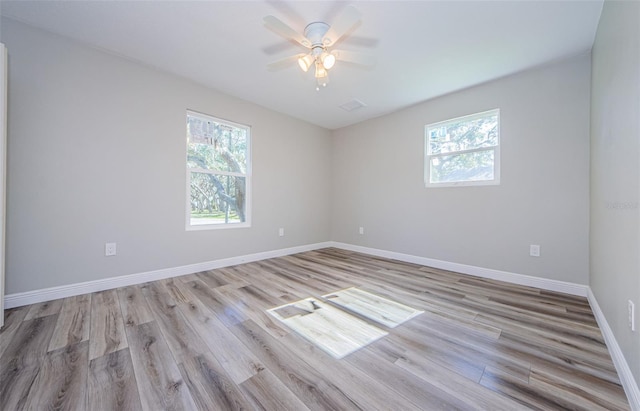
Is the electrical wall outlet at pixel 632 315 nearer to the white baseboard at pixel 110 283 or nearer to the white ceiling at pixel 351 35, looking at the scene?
the white ceiling at pixel 351 35

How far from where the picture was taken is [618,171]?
4.67 ft

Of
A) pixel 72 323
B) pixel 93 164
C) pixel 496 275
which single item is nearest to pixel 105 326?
pixel 72 323

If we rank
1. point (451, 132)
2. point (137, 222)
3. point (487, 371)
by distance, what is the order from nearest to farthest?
point (487, 371)
point (137, 222)
point (451, 132)

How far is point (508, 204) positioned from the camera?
2.85 metres

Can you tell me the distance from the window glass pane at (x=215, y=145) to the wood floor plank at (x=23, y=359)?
6.60ft

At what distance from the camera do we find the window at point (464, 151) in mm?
2996

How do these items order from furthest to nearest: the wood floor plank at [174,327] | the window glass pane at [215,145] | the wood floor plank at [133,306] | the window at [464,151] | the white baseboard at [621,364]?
the window glass pane at [215,145] < the window at [464,151] < the wood floor plank at [133,306] < the wood floor plank at [174,327] < the white baseboard at [621,364]

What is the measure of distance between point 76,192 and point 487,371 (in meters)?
3.63

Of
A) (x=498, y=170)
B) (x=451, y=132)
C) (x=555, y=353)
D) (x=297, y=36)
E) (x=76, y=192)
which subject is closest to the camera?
(x=555, y=353)

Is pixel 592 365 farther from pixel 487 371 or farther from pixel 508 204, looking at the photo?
pixel 508 204

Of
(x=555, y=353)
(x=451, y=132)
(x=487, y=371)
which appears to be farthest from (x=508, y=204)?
(x=487, y=371)

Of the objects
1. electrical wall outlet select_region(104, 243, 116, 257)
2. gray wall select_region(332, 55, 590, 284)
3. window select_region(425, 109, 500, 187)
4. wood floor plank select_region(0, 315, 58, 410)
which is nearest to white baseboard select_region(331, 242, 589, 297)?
gray wall select_region(332, 55, 590, 284)

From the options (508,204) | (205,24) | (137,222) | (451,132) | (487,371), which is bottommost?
(487,371)

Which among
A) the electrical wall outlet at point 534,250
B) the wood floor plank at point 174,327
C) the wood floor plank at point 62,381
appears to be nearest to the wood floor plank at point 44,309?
the wood floor plank at point 174,327
